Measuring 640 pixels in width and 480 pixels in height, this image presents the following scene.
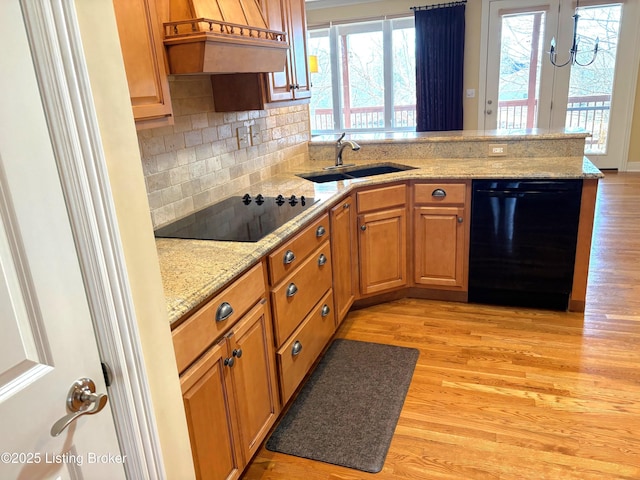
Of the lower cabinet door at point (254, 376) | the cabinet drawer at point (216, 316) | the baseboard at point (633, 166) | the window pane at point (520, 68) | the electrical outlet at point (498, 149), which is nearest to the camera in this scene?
the cabinet drawer at point (216, 316)

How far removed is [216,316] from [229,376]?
24 cm

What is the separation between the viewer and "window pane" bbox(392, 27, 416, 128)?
271 inches

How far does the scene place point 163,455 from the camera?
116 cm

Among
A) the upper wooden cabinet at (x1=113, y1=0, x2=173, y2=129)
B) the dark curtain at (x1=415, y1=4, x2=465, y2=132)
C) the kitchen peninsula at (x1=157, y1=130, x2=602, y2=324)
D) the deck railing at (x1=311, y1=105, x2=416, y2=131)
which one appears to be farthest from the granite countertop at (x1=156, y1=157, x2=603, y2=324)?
the deck railing at (x1=311, y1=105, x2=416, y2=131)

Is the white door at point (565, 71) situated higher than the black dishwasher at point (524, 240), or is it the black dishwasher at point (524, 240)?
the white door at point (565, 71)

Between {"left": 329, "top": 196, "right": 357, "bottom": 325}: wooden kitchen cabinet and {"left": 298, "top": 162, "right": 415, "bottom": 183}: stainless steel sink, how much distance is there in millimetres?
456

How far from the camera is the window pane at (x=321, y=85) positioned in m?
7.25

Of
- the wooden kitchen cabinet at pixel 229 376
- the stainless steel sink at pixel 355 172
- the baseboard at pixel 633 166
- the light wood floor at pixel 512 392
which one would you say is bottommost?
the light wood floor at pixel 512 392

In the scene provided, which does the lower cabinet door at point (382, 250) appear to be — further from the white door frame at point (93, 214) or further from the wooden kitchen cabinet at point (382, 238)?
the white door frame at point (93, 214)

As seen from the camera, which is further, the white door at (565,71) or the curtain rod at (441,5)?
the curtain rod at (441,5)

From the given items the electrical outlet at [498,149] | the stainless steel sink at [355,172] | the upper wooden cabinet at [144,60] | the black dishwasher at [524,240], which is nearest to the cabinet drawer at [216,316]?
the upper wooden cabinet at [144,60]

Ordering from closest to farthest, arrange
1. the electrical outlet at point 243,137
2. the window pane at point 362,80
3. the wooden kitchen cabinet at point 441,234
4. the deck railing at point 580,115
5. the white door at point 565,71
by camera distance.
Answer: the electrical outlet at point 243,137 → the wooden kitchen cabinet at point 441,234 → the white door at point 565,71 → the deck railing at point 580,115 → the window pane at point 362,80

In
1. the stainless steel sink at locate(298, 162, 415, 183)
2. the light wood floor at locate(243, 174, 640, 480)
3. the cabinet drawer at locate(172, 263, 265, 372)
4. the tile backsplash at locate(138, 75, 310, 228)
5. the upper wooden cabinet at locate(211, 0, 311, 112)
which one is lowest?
the light wood floor at locate(243, 174, 640, 480)

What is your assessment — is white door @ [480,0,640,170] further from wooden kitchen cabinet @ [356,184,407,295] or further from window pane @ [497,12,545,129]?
wooden kitchen cabinet @ [356,184,407,295]
